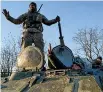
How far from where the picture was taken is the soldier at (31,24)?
10.9 meters

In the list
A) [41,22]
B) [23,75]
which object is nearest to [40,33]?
[41,22]

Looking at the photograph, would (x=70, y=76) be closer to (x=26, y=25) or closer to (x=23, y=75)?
(x=23, y=75)

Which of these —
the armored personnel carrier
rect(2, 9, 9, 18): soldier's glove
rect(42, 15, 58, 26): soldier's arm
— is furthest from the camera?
rect(42, 15, 58, 26): soldier's arm

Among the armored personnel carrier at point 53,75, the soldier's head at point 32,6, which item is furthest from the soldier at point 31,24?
the armored personnel carrier at point 53,75

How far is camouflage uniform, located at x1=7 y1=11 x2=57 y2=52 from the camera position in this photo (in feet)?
35.7

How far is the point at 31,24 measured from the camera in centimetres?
1102

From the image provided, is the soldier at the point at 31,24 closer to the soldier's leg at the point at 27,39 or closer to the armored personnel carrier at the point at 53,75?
the soldier's leg at the point at 27,39

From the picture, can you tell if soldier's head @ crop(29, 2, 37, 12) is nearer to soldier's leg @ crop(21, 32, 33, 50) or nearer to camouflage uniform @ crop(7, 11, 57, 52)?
camouflage uniform @ crop(7, 11, 57, 52)

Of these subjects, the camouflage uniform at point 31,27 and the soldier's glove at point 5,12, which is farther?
the camouflage uniform at point 31,27

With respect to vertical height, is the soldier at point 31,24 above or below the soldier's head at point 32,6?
below

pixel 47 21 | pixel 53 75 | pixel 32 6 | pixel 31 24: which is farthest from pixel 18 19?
pixel 53 75

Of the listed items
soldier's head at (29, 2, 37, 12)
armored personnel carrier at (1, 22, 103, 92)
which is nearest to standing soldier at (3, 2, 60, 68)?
soldier's head at (29, 2, 37, 12)

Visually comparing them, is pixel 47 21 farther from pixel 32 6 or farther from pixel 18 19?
pixel 18 19

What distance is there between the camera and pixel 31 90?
794cm
